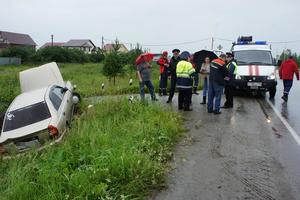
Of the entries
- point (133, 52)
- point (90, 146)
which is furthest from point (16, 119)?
point (133, 52)

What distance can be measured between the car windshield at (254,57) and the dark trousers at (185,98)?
14.7ft

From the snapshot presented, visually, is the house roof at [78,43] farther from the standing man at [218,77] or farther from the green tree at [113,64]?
the standing man at [218,77]

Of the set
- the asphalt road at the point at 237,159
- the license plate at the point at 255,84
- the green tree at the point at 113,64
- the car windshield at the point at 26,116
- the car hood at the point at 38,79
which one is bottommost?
the asphalt road at the point at 237,159

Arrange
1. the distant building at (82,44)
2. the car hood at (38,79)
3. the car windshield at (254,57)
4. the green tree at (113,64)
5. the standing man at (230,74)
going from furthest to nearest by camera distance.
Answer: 1. the distant building at (82,44)
2. the green tree at (113,64)
3. the car windshield at (254,57)
4. the car hood at (38,79)
5. the standing man at (230,74)

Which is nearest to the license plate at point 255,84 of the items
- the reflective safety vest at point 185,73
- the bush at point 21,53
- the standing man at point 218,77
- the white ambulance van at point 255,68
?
the white ambulance van at point 255,68

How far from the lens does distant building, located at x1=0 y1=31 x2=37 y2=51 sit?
90.0 m

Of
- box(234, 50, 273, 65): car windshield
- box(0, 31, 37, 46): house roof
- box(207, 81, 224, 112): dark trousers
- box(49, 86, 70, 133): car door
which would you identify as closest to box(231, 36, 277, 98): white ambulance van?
box(234, 50, 273, 65): car windshield

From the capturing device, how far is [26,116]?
26.0 feet

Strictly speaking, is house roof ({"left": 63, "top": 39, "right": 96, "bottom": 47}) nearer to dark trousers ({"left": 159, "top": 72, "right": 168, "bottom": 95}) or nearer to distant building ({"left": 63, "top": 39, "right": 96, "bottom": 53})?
distant building ({"left": 63, "top": 39, "right": 96, "bottom": 53})

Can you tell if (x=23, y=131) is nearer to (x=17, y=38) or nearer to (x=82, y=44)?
(x=17, y=38)

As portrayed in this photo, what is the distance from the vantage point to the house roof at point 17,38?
92.0 m

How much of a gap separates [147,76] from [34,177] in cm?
707

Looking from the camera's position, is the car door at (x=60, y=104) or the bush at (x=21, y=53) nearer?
the car door at (x=60, y=104)

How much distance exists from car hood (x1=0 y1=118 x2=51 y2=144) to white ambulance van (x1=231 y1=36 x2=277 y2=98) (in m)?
8.47
